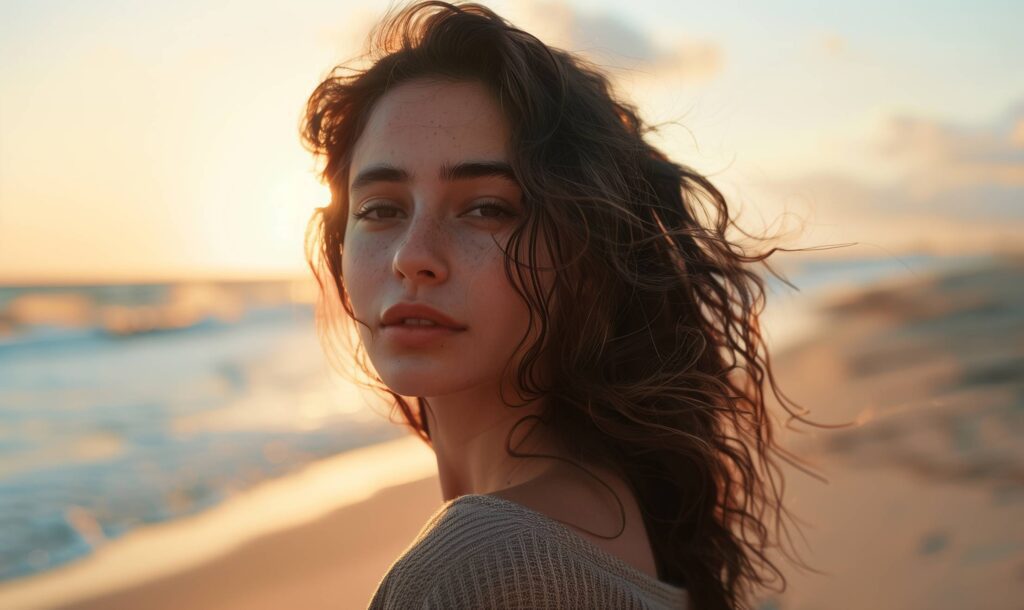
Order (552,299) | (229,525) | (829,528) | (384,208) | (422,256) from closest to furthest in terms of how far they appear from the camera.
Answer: (422,256), (552,299), (384,208), (829,528), (229,525)

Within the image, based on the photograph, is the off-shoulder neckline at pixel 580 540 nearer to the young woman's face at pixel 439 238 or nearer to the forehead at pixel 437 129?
the young woman's face at pixel 439 238

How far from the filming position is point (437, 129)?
221 cm

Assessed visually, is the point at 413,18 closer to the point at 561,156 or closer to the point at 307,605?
the point at 561,156

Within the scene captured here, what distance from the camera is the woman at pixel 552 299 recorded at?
2.08 meters

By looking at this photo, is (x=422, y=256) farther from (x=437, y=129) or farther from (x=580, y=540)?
(x=580, y=540)

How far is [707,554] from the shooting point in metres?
2.48

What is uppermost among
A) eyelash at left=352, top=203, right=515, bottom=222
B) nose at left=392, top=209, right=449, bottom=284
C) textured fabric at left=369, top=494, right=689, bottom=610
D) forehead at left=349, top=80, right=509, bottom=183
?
forehead at left=349, top=80, right=509, bottom=183

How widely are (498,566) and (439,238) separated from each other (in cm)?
81

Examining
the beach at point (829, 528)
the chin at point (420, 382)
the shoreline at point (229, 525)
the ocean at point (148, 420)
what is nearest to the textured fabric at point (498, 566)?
the chin at point (420, 382)

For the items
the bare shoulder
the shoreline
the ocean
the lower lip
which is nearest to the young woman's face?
the lower lip

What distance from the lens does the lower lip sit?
2.07 meters

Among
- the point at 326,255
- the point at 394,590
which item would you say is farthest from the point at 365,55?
the point at 394,590

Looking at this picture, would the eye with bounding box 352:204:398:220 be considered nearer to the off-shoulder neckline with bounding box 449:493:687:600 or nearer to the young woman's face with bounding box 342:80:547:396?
the young woman's face with bounding box 342:80:547:396

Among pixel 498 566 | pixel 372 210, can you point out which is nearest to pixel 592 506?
pixel 498 566
